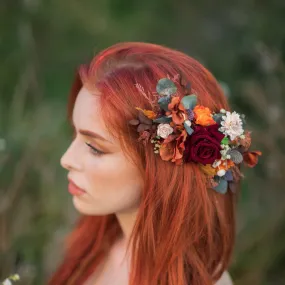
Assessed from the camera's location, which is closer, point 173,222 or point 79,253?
point 173,222

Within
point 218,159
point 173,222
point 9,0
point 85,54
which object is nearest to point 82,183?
point 173,222

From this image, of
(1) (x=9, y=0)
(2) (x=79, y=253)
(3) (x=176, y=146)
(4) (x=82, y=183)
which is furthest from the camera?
(1) (x=9, y=0)

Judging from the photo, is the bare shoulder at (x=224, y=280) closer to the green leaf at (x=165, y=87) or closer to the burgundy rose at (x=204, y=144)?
the burgundy rose at (x=204, y=144)

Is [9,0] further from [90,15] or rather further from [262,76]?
[262,76]

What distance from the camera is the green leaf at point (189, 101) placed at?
0.91 meters

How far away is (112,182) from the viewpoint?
0.99 meters

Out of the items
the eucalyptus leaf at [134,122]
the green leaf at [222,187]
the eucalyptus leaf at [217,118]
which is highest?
the eucalyptus leaf at [134,122]

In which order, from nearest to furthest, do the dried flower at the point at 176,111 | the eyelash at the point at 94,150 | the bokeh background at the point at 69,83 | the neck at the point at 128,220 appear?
the dried flower at the point at 176,111 < the eyelash at the point at 94,150 < the neck at the point at 128,220 < the bokeh background at the point at 69,83

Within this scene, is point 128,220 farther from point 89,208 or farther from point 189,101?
point 189,101

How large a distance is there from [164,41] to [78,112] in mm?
807

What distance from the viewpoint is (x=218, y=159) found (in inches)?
37.6

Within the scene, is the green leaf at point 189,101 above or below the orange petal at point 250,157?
above

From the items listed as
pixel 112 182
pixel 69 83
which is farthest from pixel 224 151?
pixel 69 83

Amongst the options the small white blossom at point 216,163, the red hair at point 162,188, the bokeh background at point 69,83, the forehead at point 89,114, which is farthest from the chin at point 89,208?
→ the bokeh background at point 69,83
